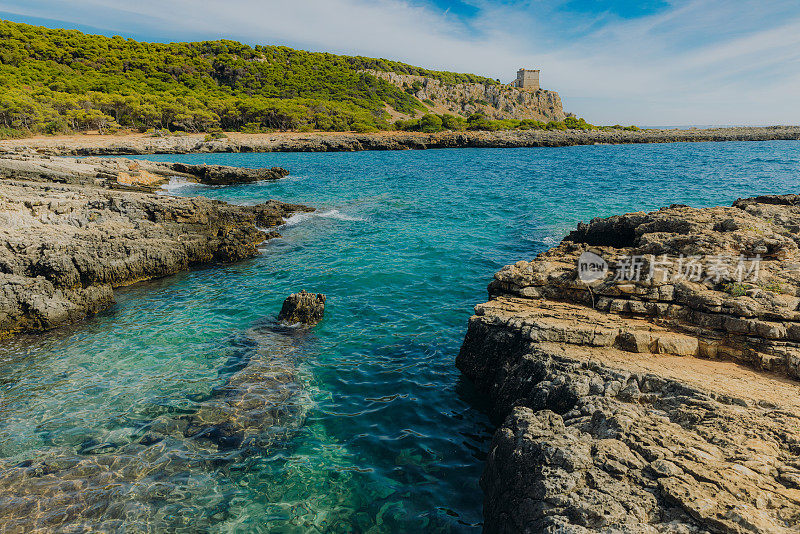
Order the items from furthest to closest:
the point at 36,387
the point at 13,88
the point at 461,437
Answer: the point at 13,88, the point at 36,387, the point at 461,437

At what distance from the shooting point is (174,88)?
114 m

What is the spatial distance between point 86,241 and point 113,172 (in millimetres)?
19460

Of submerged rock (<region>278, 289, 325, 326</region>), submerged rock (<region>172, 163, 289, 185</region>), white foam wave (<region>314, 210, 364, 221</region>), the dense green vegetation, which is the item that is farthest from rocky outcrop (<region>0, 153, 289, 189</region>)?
the dense green vegetation

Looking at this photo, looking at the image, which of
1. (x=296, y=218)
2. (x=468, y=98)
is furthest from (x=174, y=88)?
(x=468, y=98)

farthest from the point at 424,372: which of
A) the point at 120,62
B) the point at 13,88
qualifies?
the point at 120,62

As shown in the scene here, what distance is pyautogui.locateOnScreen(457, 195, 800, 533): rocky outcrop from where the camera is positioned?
14.8 feet

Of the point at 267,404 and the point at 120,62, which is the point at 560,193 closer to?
the point at 267,404

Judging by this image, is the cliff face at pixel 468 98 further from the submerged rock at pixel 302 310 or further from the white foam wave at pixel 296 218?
the submerged rock at pixel 302 310

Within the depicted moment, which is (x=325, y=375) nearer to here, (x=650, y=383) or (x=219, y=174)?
(x=650, y=383)

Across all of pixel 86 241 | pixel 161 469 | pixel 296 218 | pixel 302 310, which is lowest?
pixel 161 469

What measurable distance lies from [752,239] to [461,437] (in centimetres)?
853

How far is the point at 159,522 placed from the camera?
20.1 ft

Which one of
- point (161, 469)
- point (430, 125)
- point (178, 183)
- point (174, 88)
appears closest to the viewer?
point (161, 469)

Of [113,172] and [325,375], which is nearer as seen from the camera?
[325,375]
